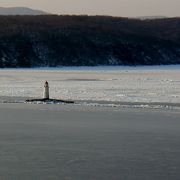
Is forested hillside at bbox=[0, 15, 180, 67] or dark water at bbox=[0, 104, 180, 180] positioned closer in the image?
dark water at bbox=[0, 104, 180, 180]

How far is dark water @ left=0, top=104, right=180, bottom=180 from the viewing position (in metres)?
7.61

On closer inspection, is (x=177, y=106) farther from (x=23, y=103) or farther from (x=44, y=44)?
(x=44, y=44)

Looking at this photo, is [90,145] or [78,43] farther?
[78,43]

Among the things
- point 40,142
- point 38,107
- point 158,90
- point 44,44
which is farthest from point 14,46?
point 40,142

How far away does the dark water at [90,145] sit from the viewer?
761 cm

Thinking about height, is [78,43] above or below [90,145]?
above

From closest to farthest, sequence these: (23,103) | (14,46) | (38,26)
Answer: (23,103) < (14,46) < (38,26)

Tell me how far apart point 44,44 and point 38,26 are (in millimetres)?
12497

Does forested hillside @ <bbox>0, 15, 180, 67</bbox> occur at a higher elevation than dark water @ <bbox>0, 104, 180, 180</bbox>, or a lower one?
higher

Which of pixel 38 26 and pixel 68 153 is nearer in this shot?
pixel 68 153

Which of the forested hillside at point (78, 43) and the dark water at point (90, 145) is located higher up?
the forested hillside at point (78, 43)

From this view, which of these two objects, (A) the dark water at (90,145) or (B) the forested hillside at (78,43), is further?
(B) the forested hillside at (78,43)

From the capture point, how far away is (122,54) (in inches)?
3086

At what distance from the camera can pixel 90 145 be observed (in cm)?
962
